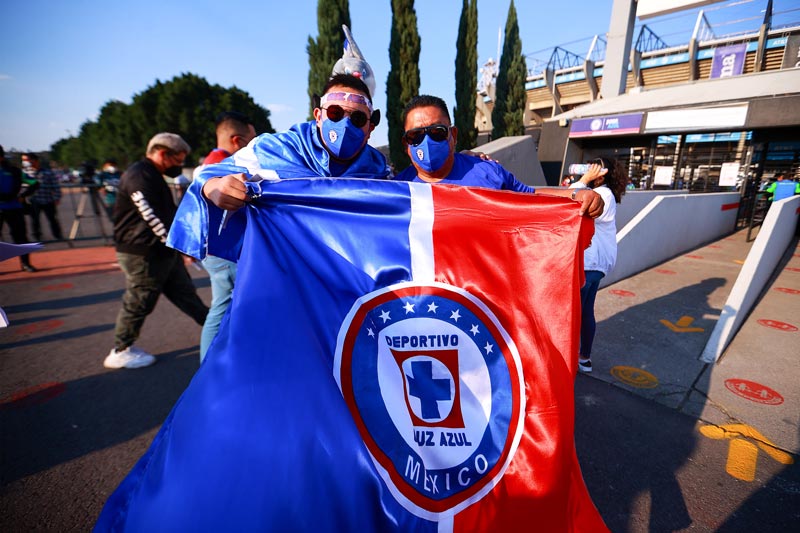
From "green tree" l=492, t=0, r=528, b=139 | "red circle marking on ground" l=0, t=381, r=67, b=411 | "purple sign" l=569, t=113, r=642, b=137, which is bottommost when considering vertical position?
"red circle marking on ground" l=0, t=381, r=67, b=411

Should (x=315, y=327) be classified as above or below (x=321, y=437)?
above

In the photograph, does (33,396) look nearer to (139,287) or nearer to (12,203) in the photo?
(139,287)

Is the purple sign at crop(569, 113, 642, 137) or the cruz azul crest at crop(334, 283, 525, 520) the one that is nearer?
the cruz azul crest at crop(334, 283, 525, 520)

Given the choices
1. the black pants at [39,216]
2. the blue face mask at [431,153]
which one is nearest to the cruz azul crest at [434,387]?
the blue face mask at [431,153]

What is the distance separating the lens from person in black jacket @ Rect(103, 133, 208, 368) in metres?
2.97

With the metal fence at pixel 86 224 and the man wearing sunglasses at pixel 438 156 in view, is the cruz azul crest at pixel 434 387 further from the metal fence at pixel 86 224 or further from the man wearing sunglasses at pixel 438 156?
the metal fence at pixel 86 224

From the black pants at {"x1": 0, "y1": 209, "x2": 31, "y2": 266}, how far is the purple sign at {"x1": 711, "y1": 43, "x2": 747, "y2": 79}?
112ft

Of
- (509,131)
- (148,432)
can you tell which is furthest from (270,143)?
(509,131)

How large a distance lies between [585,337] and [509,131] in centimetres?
1968

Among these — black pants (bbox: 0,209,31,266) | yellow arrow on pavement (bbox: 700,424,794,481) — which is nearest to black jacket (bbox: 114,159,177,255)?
yellow arrow on pavement (bbox: 700,424,794,481)

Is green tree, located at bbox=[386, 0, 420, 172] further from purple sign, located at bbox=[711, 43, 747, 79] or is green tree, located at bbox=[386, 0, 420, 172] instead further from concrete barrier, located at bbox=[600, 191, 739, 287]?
purple sign, located at bbox=[711, 43, 747, 79]

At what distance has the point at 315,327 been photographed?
151 cm

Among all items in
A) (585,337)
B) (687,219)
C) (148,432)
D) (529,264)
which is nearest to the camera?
(529,264)

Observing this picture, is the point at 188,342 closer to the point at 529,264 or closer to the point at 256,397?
the point at 256,397
